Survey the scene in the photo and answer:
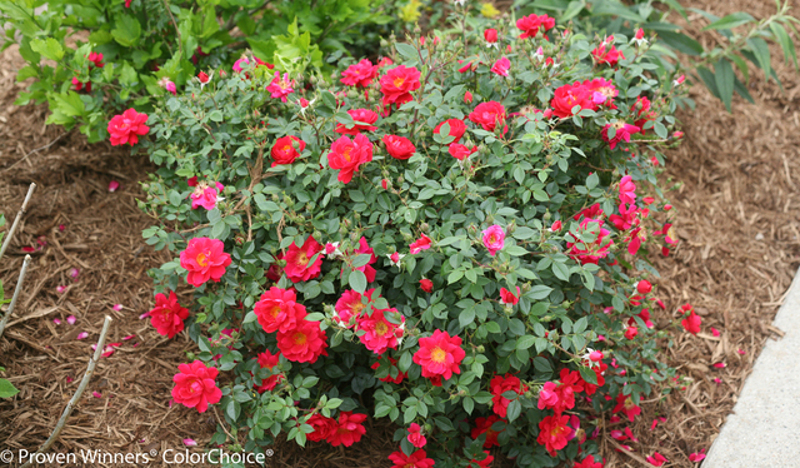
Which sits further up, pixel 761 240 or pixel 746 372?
pixel 761 240

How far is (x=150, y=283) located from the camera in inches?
92.9

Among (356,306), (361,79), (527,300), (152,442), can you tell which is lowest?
(152,442)

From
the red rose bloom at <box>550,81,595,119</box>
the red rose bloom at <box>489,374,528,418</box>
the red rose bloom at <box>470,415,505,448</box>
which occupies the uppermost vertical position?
the red rose bloom at <box>550,81,595,119</box>

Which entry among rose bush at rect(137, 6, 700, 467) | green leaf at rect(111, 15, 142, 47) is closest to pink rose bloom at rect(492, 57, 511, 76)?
rose bush at rect(137, 6, 700, 467)

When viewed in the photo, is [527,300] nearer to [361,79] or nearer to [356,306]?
[356,306]

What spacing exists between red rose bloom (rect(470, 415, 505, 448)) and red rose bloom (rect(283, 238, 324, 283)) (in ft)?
2.61

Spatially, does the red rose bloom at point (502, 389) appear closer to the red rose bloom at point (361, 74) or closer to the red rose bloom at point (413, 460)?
the red rose bloom at point (413, 460)

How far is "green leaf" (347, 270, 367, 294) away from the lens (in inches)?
57.5

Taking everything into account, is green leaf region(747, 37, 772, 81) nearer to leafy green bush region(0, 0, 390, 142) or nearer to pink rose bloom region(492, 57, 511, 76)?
pink rose bloom region(492, 57, 511, 76)

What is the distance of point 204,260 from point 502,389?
3.22 feet

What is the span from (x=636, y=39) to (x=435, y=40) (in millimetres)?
741

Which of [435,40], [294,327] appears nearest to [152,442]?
[294,327]

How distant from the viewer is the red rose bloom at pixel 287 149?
68.3 inches

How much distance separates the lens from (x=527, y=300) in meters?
1.56
